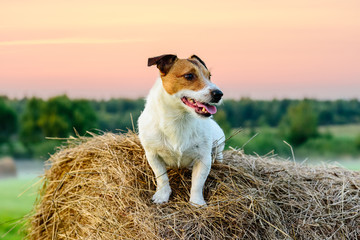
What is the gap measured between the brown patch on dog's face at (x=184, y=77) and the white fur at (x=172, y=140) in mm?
111

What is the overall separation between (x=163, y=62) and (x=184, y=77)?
0.90ft

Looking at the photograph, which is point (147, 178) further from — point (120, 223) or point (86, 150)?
point (86, 150)

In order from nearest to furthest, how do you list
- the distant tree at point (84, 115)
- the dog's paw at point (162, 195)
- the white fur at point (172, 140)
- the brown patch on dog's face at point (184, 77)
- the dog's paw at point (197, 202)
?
the brown patch on dog's face at point (184, 77)
the white fur at point (172, 140)
the dog's paw at point (197, 202)
the dog's paw at point (162, 195)
the distant tree at point (84, 115)

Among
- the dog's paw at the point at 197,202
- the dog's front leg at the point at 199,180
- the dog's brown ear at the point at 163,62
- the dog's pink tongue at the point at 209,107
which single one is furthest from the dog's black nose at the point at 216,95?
the dog's paw at the point at 197,202

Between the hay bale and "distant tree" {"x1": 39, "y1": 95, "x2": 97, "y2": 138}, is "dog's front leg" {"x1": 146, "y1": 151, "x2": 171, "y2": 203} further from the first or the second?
"distant tree" {"x1": 39, "y1": 95, "x2": 97, "y2": 138}

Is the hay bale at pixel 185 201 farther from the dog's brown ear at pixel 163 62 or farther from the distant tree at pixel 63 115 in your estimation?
the distant tree at pixel 63 115

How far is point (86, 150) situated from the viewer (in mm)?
5004

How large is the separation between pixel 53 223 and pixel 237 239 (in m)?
2.37

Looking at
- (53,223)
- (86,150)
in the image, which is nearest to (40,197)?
(53,223)

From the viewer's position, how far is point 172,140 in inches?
153

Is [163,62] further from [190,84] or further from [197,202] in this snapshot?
[197,202]

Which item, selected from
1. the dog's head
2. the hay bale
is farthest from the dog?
the hay bale

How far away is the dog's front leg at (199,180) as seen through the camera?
3.96 metres

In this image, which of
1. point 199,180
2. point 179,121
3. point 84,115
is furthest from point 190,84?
point 84,115
